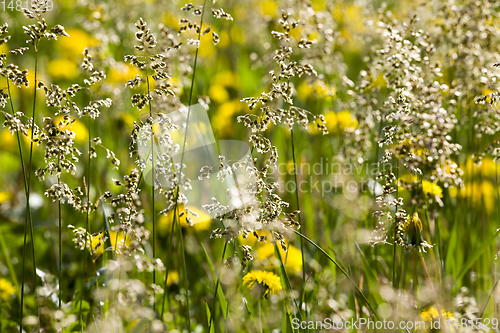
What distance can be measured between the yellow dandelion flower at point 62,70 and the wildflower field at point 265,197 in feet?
1.60

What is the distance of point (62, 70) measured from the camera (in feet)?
11.8

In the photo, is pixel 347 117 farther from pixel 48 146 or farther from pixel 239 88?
pixel 48 146

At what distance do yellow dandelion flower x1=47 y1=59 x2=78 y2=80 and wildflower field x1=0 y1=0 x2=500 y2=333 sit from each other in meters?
0.49

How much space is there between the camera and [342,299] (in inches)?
63.4

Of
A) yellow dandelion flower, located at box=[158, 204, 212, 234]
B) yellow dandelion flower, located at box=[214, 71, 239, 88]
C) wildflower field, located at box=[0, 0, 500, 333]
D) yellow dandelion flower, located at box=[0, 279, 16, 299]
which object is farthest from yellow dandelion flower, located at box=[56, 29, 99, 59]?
yellow dandelion flower, located at box=[0, 279, 16, 299]

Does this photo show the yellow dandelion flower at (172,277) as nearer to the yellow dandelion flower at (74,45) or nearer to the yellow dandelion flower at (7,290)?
the yellow dandelion flower at (7,290)

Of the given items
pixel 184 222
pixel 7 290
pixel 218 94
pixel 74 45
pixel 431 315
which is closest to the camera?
pixel 431 315

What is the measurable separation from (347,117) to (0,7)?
117 inches

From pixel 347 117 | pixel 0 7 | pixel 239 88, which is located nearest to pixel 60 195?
pixel 347 117

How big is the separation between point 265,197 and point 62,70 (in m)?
3.08

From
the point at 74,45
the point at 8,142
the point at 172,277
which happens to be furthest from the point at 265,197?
the point at 74,45

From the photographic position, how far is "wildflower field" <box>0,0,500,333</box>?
1096mm

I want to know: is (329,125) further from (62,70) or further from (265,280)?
(62,70)

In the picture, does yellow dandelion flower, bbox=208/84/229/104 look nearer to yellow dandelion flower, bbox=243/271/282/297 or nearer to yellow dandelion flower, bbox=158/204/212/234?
yellow dandelion flower, bbox=158/204/212/234
